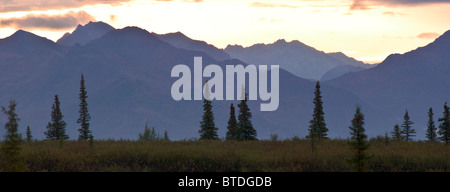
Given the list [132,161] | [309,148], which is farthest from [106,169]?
[309,148]

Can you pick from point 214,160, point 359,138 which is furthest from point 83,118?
point 359,138

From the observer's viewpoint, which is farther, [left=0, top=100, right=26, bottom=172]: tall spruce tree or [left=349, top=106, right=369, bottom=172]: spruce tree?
[left=349, top=106, right=369, bottom=172]: spruce tree

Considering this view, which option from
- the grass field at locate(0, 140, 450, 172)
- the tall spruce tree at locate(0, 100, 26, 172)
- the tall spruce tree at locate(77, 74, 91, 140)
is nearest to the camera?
the tall spruce tree at locate(0, 100, 26, 172)

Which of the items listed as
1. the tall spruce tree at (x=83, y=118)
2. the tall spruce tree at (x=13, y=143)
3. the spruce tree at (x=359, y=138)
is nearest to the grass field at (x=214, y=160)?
the spruce tree at (x=359, y=138)

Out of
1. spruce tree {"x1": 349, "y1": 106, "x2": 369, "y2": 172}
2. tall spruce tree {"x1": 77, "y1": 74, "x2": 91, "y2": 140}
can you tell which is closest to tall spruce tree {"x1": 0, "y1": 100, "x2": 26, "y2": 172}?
spruce tree {"x1": 349, "y1": 106, "x2": 369, "y2": 172}

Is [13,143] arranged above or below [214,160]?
above

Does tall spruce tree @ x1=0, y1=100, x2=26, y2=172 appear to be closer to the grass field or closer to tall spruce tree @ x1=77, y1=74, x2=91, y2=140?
the grass field

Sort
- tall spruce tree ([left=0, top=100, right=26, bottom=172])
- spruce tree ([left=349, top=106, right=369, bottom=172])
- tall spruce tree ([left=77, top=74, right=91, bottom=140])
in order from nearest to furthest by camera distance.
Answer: tall spruce tree ([left=0, top=100, right=26, bottom=172])
spruce tree ([left=349, top=106, right=369, bottom=172])
tall spruce tree ([left=77, top=74, right=91, bottom=140])

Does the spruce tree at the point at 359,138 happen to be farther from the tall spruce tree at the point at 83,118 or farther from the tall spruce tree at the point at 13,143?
the tall spruce tree at the point at 83,118

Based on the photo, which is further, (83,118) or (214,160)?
(83,118)

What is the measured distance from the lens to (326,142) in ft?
121

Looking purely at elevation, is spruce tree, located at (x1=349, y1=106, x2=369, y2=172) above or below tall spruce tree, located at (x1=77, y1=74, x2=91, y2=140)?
below

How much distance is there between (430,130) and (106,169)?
39677 millimetres

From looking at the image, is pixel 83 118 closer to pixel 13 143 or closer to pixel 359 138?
pixel 13 143
